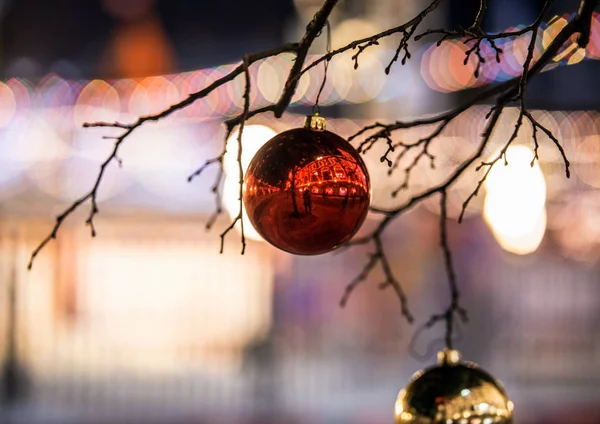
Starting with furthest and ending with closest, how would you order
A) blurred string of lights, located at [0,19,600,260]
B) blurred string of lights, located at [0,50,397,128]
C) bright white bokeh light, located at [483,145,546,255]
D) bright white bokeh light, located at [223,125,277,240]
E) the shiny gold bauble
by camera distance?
1. blurred string of lights, located at [0,50,397,128]
2. blurred string of lights, located at [0,19,600,260]
3. bright white bokeh light, located at [483,145,546,255]
4. bright white bokeh light, located at [223,125,277,240]
5. the shiny gold bauble

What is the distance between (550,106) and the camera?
9.05 meters

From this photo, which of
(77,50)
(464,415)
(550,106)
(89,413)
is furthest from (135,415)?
(77,50)

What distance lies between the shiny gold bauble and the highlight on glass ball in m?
0.43

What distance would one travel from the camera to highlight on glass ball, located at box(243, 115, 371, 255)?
1005 mm

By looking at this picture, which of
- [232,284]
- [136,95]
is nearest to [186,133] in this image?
[136,95]

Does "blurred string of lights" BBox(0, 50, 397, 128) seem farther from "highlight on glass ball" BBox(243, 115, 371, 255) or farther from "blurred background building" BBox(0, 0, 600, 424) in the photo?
"highlight on glass ball" BBox(243, 115, 371, 255)

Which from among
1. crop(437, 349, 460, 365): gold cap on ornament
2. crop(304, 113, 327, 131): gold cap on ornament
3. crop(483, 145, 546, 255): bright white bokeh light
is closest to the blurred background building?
crop(483, 145, 546, 255): bright white bokeh light

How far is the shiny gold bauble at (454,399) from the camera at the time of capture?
133 centimetres

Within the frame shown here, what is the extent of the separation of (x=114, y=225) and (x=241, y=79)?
4.91ft

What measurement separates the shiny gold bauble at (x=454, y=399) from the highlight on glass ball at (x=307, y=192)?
43 centimetres

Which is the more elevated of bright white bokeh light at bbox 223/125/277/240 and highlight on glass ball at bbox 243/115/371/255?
bright white bokeh light at bbox 223/125/277/240

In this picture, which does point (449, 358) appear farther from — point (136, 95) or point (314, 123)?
point (136, 95)

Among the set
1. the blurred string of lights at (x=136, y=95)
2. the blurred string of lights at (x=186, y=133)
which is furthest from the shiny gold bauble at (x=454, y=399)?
the blurred string of lights at (x=136, y=95)

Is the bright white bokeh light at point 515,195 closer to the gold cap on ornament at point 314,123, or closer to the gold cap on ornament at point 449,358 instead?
the gold cap on ornament at point 449,358
